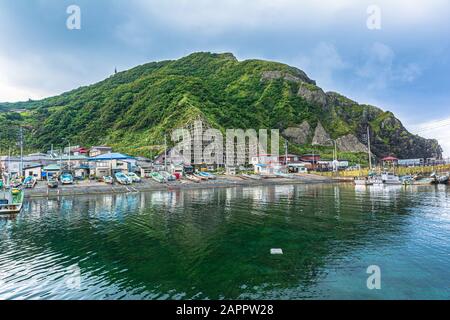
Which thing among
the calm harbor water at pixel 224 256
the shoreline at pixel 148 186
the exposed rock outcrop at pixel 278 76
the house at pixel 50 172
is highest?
the exposed rock outcrop at pixel 278 76

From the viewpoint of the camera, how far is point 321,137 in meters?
157

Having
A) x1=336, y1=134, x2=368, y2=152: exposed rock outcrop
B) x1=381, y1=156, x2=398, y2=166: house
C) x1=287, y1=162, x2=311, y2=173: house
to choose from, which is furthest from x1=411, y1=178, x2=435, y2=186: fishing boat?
x1=336, y1=134, x2=368, y2=152: exposed rock outcrop

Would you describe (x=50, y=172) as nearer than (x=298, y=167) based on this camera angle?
Yes

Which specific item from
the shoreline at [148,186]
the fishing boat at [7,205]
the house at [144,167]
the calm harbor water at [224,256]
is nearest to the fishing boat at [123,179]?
the shoreline at [148,186]

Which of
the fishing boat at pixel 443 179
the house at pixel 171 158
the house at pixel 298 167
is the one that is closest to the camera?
the fishing boat at pixel 443 179

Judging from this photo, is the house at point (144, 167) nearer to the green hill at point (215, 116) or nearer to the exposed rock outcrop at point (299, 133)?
the green hill at point (215, 116)

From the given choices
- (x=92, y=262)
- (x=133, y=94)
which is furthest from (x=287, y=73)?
(x=92, y=262)

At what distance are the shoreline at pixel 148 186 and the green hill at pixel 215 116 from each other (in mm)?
37185

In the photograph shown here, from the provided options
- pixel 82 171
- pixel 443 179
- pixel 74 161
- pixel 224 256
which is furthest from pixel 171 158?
pixel 443 179

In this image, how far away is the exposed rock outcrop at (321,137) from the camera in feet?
509

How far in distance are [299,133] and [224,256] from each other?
148 m

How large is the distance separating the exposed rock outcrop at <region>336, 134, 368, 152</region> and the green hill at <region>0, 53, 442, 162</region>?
533 mm

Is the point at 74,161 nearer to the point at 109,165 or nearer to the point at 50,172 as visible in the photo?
the point at 50,172

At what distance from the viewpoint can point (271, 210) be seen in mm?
34562
